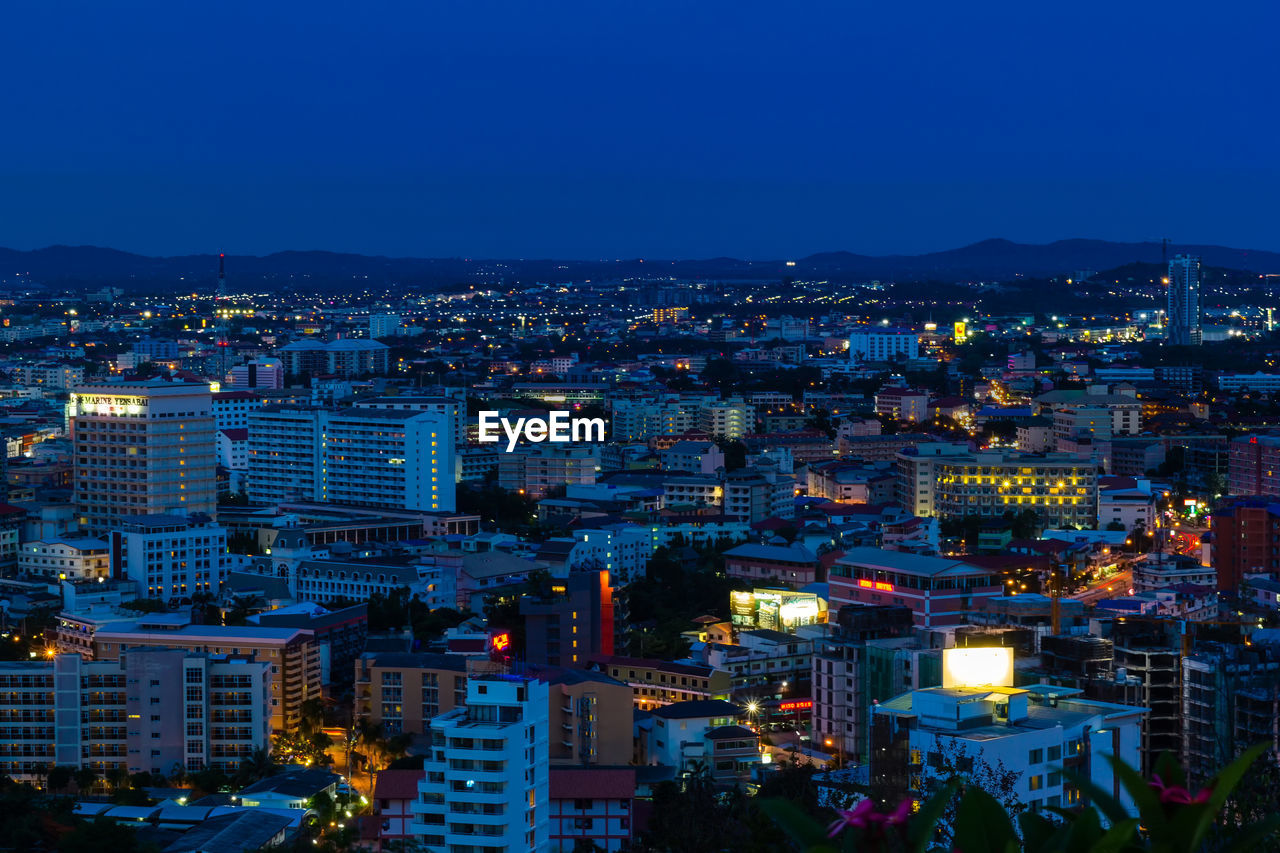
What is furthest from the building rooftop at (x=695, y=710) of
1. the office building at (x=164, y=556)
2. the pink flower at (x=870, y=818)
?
the pink flower at (x=870, y=818)

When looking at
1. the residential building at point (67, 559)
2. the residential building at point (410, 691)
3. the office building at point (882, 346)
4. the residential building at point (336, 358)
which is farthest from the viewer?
the office building at point (882, 346)

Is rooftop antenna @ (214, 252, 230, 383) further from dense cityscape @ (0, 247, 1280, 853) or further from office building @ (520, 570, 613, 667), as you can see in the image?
office building @ (520, 570, 613, 667)

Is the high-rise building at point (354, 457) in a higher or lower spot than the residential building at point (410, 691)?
higher

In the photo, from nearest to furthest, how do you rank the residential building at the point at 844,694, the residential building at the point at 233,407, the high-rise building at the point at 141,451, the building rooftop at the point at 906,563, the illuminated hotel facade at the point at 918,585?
the residential building at the point at 844,694
the illuminated hotel facade at the point at 918,585
the building rooftop at the point at 906,563
the high-rise building at the point at 141,451
the residential building at the point at 233,407

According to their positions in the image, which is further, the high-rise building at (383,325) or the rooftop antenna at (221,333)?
the high-rise building at (383,325)

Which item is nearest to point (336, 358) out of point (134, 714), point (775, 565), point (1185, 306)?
point (1185, 306)

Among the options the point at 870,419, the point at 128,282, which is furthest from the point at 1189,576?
the point at 128,282

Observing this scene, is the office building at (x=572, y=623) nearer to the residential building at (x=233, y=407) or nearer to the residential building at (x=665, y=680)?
the residential building at (x=665, y=680)
